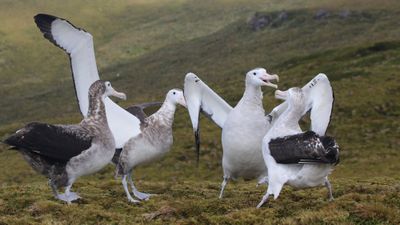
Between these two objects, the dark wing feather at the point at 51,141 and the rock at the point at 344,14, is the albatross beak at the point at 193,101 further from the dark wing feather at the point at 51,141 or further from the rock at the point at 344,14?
the rock at the point at 344,14

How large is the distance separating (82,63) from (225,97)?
192ft

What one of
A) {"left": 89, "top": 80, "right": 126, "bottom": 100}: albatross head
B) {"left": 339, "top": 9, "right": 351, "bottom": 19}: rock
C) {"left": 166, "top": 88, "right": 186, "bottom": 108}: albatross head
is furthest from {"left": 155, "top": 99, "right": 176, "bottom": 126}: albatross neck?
{"left": 339, "top": 9, "right": 351, "bottom": 19}: rock

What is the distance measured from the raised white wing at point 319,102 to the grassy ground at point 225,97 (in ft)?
6.28

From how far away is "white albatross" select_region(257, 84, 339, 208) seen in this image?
11664mm

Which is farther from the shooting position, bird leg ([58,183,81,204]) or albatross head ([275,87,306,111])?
bird leg ([58,183,81,204])

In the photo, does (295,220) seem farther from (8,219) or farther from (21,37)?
(21,37)

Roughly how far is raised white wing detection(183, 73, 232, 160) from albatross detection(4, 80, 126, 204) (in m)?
2.56

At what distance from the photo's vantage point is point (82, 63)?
15555 mm

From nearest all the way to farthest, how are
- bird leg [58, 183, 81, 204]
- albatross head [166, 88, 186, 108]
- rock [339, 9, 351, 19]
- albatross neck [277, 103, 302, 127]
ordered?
albatross neck [277, 103, 302, 127]
bird leg [58, 183, 81, 204]
albatross head [166, 88, 186, 108]
rock [339, 9, 351, 19]

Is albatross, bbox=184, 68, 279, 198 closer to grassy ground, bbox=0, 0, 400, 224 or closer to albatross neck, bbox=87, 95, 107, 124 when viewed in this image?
grassy ground, bbox=0, 0, 400, 224

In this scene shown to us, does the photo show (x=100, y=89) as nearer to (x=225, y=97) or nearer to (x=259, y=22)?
(x=225, y=97)

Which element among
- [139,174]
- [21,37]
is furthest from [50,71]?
[139,174]

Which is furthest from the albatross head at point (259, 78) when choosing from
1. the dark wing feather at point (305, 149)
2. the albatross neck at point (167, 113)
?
the albatross neck at point (167, 113)

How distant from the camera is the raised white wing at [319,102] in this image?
13.5 m
